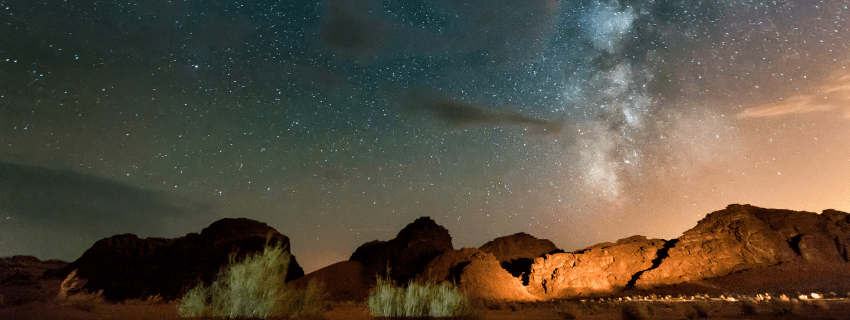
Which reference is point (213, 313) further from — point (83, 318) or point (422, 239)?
point (422, 239)

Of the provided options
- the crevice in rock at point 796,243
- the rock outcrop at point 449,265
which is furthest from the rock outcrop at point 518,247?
the crevice in rock at point 796,243

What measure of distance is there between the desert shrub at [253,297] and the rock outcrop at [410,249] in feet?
145

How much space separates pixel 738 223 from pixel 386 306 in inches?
1971

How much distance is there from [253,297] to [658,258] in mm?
A: 52074

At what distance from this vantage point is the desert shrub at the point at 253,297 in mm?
13328

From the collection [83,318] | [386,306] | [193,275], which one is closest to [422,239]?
[193,275]

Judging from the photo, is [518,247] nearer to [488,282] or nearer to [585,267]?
[585,267]

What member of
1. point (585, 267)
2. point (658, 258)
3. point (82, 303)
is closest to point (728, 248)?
point (658, 258)

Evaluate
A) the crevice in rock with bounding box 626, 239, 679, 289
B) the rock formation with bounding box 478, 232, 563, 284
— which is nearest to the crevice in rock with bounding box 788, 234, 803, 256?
the crevice in rock with bounding box 626, 239, 679, 289

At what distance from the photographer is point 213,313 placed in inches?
535

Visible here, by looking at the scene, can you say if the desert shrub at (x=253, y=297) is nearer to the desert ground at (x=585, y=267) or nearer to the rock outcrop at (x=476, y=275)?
the desert ground at (x=585, y=267)

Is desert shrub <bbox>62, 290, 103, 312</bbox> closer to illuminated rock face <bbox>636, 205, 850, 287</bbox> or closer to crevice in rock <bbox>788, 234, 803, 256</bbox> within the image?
illuminated rock face <bbox>636, 205, 850, 287</bbox>

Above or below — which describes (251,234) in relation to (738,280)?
above

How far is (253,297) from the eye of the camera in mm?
13445
